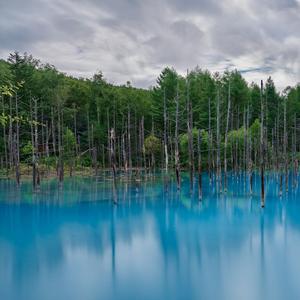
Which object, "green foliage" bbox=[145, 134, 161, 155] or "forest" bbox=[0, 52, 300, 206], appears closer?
"forest" bbox=[0, 52, 300, 206]

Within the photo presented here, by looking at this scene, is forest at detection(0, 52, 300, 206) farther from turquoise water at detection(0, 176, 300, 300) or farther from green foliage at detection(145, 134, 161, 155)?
turquoise water at detection(0, 176, 300, 300)

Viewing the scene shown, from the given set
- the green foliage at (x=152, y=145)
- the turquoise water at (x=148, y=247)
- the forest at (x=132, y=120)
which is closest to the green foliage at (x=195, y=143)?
the forest at (x=132, y=120)

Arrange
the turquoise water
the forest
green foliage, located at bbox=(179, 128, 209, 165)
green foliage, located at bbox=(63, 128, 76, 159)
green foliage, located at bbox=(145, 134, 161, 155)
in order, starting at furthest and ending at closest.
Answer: green foliage, located at bbox=(63, 128, 76, 159)
green foliage, located at bbox=(145, 134, 161, 155)
the forest
green foliage, located at bbox=(179, 128, 209, 165)
the turquoise water

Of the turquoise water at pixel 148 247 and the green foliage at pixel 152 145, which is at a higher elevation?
the green foliage at pixel 152 145

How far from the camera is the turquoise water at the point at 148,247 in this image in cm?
963

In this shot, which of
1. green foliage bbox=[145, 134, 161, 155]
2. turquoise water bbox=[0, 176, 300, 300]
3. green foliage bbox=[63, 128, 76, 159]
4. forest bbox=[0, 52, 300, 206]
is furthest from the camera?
green foliage bbox=[63, 128, 76, 159]

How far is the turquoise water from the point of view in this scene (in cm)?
963

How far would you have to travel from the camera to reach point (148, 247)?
536 inches

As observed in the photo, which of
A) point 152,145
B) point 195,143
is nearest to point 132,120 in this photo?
point 152,145

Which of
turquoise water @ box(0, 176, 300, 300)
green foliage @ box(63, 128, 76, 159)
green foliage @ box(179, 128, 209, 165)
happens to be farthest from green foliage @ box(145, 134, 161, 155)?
turquoise water @ box(0, 176, 300, 300)

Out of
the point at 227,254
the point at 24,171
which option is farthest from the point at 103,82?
the point at 227,254

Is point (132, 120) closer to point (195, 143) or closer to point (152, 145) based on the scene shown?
point (152, 145)

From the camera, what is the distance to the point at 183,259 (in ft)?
39.7

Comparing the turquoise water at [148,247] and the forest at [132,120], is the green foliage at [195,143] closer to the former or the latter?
the forest at [132,120]
